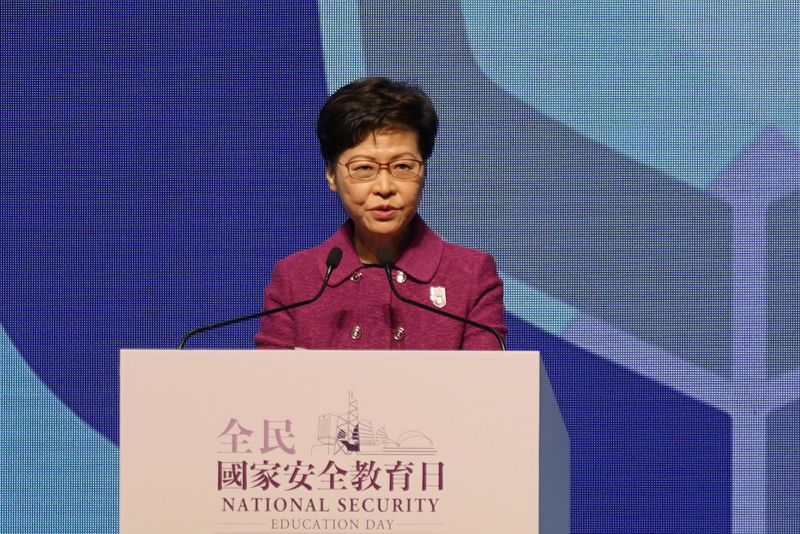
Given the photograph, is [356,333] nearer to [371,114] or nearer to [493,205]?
[371,114]

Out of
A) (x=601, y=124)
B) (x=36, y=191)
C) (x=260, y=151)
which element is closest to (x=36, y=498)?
(x=36, y=191)

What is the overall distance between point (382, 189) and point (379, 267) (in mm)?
140

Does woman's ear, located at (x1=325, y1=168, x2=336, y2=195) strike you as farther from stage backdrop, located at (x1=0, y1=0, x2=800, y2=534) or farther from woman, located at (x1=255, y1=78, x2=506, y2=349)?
stage backdrop, located at (x1=0, y1=0, x2=800, y2=534)

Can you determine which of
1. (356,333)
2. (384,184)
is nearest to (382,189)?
(384,184)

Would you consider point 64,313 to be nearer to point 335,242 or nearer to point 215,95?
point 215,95

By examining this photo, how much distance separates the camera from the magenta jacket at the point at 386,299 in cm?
241

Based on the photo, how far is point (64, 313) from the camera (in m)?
3.64

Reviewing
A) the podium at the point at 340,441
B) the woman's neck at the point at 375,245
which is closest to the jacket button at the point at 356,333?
the woman's neck at the point at 375,245

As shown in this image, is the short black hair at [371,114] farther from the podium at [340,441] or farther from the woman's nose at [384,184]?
the podium at [340,441]

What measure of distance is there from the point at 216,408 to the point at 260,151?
193cm

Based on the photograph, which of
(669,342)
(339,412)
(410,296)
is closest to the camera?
Answer: (339,412)

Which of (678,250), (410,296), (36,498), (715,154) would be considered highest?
(715,154)

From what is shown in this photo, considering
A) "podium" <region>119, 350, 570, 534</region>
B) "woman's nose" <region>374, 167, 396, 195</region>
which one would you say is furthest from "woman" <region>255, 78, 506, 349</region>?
"podium" <region>119, 350, 570, 534</region>

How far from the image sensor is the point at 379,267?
2418mm
